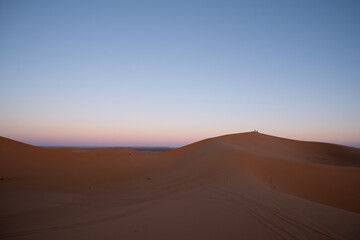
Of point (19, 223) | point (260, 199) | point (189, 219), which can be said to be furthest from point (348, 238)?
point (19, 223)

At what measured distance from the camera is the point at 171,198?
5.81m

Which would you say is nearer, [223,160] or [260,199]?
[260,199]

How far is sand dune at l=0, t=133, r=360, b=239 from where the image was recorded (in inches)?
143

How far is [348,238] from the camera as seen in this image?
314 centimetres

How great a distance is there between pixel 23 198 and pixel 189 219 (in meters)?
5.77

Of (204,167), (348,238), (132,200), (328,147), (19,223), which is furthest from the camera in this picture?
(328,147)

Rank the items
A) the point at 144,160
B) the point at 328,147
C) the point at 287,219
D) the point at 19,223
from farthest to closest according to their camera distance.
Result: the point at 328,147 < the point at 144,160 < the point at 19,223 < the point at 287,219

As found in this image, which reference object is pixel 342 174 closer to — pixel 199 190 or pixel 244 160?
pixel 244 160

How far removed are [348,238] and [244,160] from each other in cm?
691

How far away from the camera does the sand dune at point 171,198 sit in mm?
3629

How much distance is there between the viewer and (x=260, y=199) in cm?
508

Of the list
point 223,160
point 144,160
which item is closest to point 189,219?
point 223,160

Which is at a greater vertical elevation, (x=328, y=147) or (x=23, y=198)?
(x=328, y=147)

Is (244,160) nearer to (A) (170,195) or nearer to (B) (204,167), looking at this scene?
(B) (204,167)
